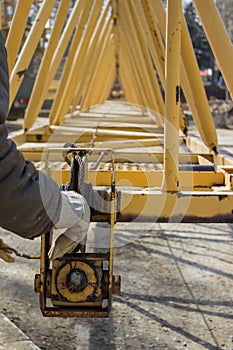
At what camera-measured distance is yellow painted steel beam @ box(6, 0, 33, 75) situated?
4145 millimetres

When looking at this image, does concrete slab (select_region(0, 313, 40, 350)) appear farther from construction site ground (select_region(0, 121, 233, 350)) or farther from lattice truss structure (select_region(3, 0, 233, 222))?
lattice truss structure (select_region(3, 0, 233, 222))

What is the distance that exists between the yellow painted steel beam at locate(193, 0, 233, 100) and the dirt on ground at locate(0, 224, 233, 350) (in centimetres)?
189

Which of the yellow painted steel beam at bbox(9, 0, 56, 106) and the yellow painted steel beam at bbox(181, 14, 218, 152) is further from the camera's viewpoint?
the yellow painted steel beam at bbox(9, 0, 56, 106)

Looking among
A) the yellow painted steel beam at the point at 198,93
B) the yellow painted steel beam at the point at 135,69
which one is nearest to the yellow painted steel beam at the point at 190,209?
the yellow painted steel beam at the point at 198,93

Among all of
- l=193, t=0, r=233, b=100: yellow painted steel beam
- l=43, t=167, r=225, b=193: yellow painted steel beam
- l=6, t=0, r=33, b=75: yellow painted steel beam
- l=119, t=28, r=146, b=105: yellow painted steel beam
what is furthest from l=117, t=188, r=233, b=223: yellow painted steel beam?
l=119, t=28, r=146, b=105: yellow painted steel beam

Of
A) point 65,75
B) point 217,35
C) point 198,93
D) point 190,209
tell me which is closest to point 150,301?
point 198,93

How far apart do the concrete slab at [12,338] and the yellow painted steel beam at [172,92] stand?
1.52 metres

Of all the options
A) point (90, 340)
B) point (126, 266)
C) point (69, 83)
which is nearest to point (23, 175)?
point (90, 340)

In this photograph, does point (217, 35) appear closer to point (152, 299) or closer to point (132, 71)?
point (152, 299)

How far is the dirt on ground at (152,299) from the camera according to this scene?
12.9 ft

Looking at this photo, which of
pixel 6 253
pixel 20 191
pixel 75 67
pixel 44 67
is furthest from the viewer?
pixel 75 67

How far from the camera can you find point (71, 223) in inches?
83.8

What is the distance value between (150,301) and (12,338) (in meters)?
1.31

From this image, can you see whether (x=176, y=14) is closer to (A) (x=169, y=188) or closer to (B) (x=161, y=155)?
(A) (x=169, y=188)
